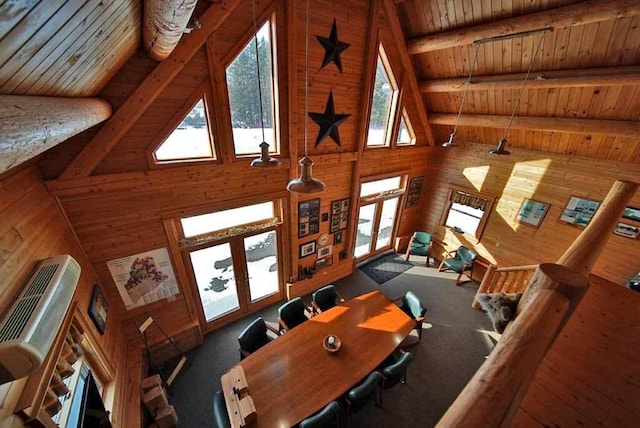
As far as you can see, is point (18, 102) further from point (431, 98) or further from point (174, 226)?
point (431, 98)

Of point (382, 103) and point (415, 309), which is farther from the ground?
point (382, 103)

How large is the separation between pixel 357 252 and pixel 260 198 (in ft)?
11.4

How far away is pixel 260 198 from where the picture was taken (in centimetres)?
411

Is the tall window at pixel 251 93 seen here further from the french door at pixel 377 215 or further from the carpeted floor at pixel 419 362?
the carpeted floor at pixel 419 362

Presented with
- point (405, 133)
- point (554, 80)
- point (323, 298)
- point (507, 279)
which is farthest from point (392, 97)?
point (323, 298)

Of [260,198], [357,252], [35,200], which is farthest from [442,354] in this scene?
[35,200]

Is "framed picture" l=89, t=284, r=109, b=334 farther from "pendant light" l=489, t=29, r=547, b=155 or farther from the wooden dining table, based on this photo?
"pendant light" l=489, t=29, r=547, b=155

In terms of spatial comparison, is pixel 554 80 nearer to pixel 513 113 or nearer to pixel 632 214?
pixel 513 113

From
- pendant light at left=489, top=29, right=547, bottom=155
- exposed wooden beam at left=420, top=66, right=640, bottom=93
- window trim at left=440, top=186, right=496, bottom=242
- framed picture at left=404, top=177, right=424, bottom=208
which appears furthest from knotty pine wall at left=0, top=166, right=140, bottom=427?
window trim at left=440, top=186, right=496, bottom=242

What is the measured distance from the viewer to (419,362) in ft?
13.4

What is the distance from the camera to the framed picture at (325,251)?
5.46 m

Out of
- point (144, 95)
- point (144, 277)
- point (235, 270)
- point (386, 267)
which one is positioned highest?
point (144, 95)

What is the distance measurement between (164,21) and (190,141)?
6.27 ft

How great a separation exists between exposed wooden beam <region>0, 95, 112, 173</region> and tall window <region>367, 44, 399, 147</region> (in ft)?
15.1
